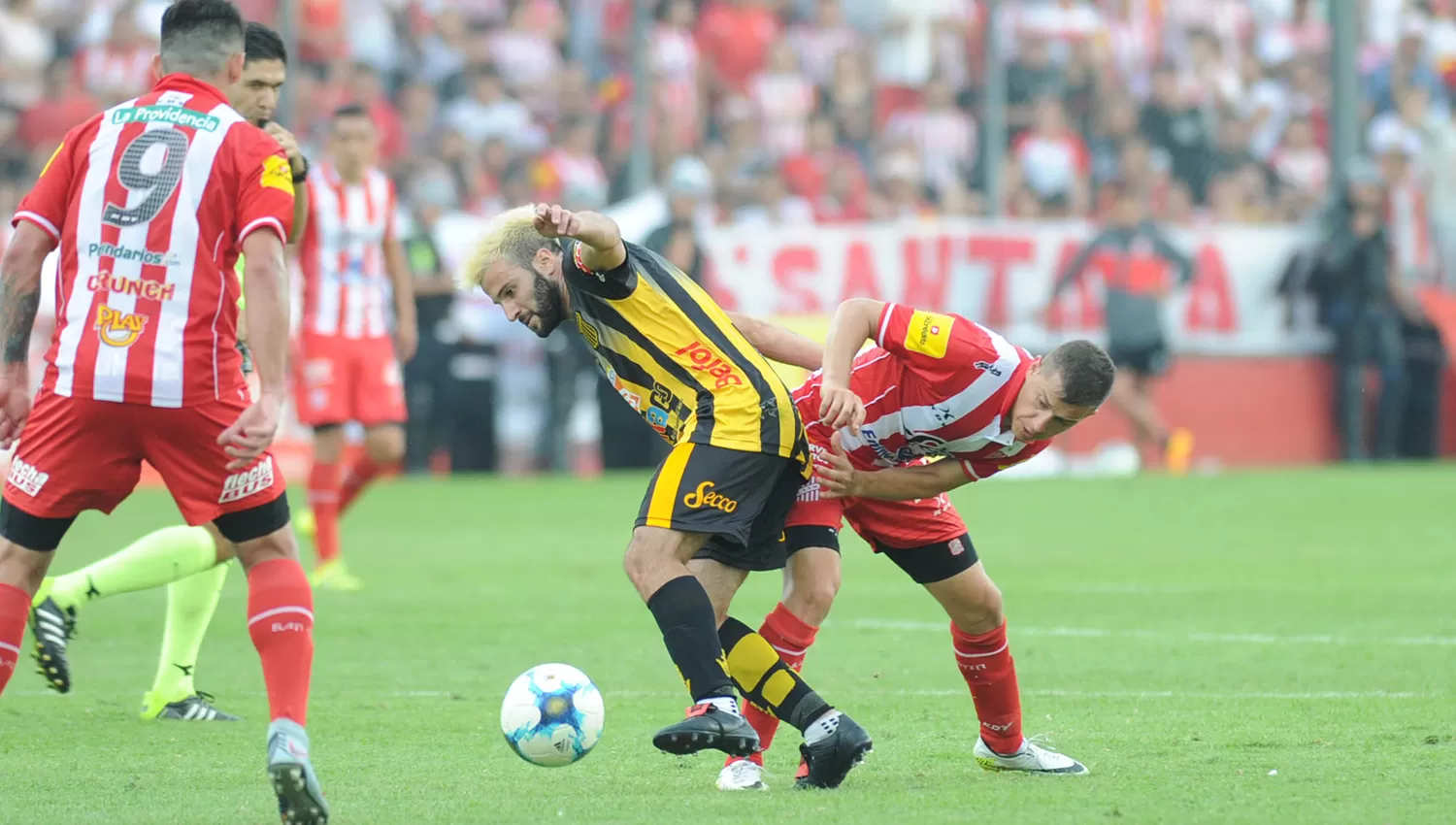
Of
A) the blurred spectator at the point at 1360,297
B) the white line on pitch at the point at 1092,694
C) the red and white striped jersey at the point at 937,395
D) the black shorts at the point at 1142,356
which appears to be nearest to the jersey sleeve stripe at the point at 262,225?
the red and white striped jersey at the point at 937,395

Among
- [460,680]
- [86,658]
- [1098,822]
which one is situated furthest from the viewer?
[86,658]

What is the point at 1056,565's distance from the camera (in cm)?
1176

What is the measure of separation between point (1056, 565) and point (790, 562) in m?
6.02

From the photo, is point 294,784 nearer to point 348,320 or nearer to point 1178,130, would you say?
point 348,320

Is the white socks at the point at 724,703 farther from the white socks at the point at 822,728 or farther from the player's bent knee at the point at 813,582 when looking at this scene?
the player's bent knee at the point at 813,582

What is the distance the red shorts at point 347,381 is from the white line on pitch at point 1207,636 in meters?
3.27

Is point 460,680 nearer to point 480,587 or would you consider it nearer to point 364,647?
point 364,647

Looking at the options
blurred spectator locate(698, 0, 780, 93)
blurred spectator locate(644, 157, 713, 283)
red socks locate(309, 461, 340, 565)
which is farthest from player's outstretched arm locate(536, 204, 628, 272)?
blurred spectator locate(698, 0, 780, 93)

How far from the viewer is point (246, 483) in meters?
5.02

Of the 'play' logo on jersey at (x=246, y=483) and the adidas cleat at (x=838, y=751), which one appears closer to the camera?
the 'play' logo on jersey at (x=246, y=483)

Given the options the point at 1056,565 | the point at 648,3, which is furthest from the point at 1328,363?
the point at 1056,565

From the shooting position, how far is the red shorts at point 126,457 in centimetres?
496

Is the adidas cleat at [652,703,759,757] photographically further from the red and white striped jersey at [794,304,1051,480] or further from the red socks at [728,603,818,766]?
the red and white striped jersey at [794,304,1051,480]

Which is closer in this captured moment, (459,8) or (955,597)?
(955,597)
